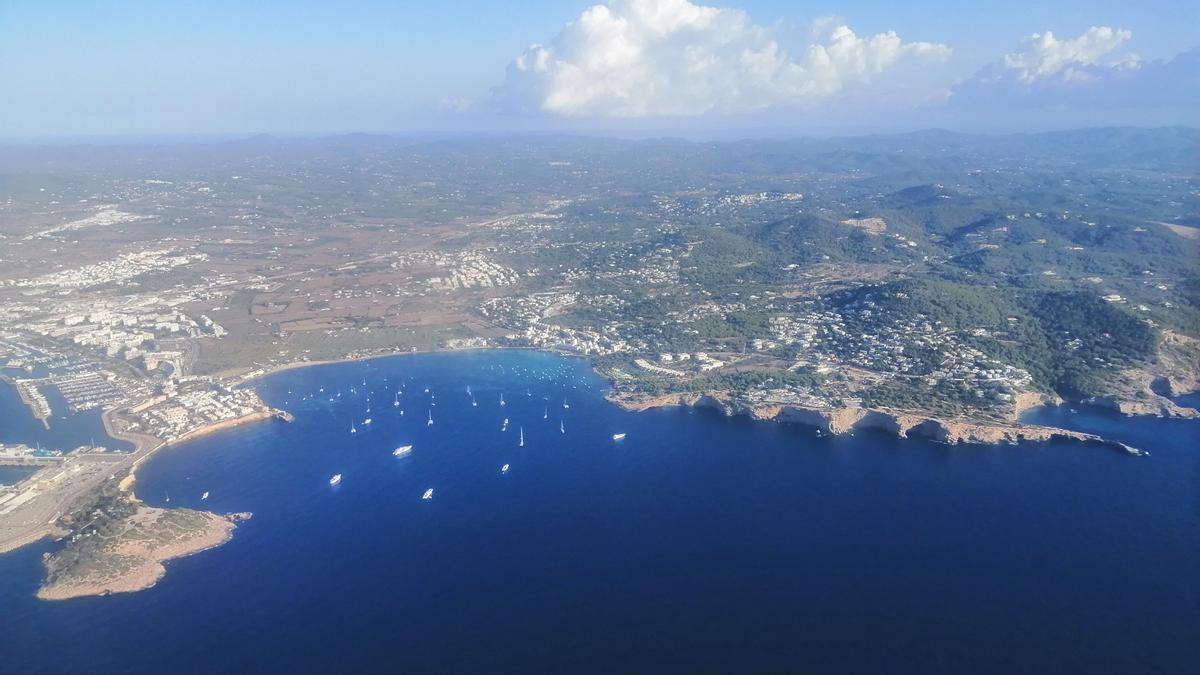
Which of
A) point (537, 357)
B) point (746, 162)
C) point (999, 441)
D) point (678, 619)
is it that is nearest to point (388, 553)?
point (678, 619)

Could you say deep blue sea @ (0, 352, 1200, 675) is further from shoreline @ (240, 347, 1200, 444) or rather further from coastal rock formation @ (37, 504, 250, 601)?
shoreline @ (240, 347, 1200, 444)

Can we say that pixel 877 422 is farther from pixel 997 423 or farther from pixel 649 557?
pixel 649 557

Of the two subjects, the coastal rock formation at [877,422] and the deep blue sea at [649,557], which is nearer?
the deep blue sea at [649,557]

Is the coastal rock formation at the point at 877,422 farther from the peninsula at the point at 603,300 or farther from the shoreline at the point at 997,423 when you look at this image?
the peninsula at the point at 603,300

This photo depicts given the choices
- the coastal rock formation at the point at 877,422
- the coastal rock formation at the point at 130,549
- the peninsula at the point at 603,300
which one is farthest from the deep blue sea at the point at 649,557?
the peninsula at the point at 603,300

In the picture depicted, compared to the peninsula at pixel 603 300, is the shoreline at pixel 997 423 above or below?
below

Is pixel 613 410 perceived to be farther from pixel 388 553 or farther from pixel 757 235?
pixel 757 235

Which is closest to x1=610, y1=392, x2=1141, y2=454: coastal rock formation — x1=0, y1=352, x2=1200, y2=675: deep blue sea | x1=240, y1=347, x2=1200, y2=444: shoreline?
x1=240, y1=347, x2=1200, y2=444: shoreline
